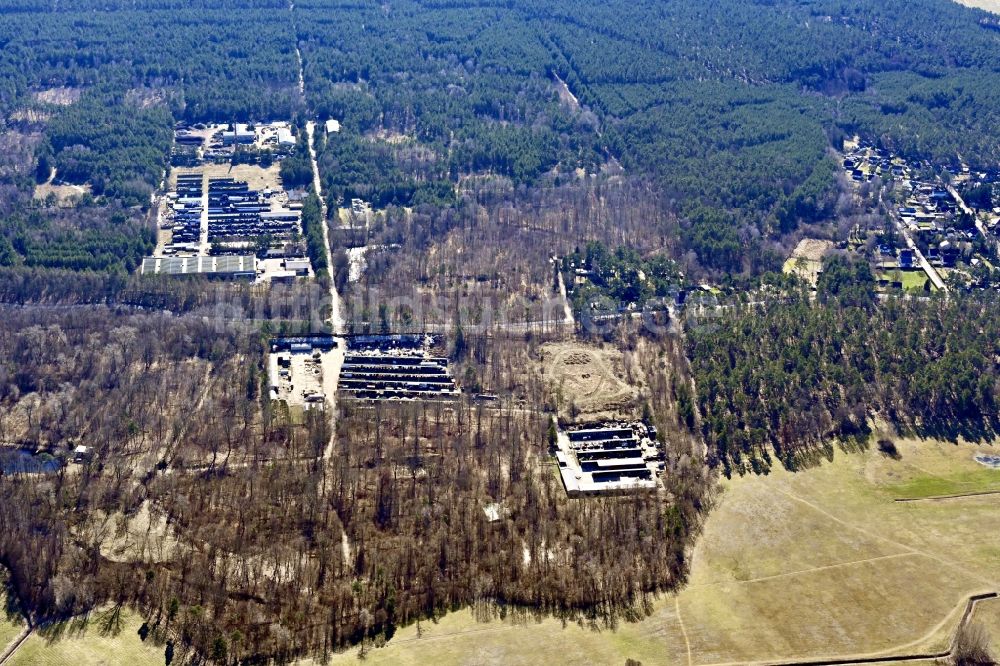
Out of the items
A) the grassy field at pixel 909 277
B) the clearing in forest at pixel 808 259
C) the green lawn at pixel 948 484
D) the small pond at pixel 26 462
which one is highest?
the grassy field at pixel 909 277

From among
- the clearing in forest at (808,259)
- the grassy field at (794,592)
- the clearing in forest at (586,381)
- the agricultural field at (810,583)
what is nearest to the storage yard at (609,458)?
the clearing in forest at (586,381)

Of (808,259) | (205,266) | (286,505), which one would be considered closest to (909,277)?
(808,259)

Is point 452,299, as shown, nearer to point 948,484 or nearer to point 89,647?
point 948,484

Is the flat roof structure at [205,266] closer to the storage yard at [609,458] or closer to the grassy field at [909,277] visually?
the storage yard at [609,458]

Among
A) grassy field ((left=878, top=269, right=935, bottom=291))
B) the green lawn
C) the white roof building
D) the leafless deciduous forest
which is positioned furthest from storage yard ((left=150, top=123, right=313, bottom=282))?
the green lawn

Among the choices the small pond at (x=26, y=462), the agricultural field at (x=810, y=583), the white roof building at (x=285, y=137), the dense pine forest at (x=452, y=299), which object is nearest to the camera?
the agricultural field at (x=810, y=583)

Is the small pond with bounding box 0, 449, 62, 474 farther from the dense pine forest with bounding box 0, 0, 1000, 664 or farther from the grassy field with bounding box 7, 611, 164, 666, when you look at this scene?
the grassy field with bounding box 7, 611, 164, 666
